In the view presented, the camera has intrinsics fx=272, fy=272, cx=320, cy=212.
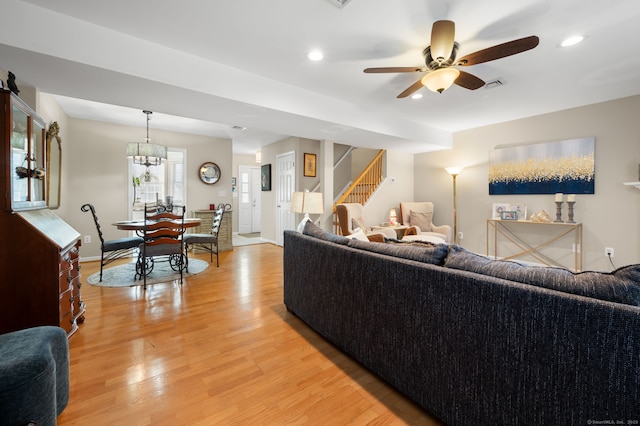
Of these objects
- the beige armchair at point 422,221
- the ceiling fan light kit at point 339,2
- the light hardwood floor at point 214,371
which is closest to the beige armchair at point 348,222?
the beige armchair at point 422,221

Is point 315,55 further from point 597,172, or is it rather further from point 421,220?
point 597,172

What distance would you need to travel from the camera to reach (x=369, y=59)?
2699mm

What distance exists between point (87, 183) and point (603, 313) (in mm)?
6426

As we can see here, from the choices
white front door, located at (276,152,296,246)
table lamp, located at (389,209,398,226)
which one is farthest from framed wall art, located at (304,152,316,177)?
table lamp, located at (389,209,398,226)

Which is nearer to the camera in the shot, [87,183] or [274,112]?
[274,112]

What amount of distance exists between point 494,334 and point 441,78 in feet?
6.58

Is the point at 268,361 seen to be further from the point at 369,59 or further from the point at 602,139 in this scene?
the point at 602,139

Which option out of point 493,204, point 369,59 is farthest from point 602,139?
point 369,59

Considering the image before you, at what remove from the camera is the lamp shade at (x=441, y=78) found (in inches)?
87.5

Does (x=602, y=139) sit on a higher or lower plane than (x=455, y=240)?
higher

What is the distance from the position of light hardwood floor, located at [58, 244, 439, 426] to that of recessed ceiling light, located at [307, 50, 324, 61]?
8.25 feet

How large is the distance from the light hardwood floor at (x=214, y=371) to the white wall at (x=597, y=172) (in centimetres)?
434

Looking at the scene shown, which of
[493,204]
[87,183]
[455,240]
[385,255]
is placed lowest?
[455,240]

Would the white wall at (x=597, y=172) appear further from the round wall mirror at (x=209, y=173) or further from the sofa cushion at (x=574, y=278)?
the round wall mirror at (x=209, y=173)
